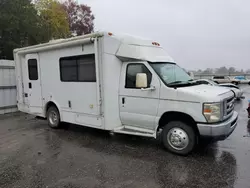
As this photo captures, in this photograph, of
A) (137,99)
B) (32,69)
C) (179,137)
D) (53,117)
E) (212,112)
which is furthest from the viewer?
(32,69)

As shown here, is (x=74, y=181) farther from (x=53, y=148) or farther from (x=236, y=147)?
(x=236, y=147)

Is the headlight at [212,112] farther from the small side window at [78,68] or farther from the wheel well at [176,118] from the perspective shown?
the small side window at [78,68]

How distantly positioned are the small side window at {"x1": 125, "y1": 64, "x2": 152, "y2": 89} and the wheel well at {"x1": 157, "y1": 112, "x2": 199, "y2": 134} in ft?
2.87

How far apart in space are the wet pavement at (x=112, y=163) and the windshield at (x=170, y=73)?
1727 millimetres

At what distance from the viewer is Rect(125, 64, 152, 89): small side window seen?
502 centimetres

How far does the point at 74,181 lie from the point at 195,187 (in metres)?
2.08

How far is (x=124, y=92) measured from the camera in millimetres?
5418

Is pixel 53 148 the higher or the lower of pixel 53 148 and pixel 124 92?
the lower

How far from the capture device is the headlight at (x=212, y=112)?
4.23 meters

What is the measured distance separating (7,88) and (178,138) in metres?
9.06

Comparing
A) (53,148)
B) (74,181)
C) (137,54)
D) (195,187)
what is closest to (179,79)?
(137,54)

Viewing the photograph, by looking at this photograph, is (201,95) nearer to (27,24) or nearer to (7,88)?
(7,88)

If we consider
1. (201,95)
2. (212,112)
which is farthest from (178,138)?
(201,95)

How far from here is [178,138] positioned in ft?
15.4
